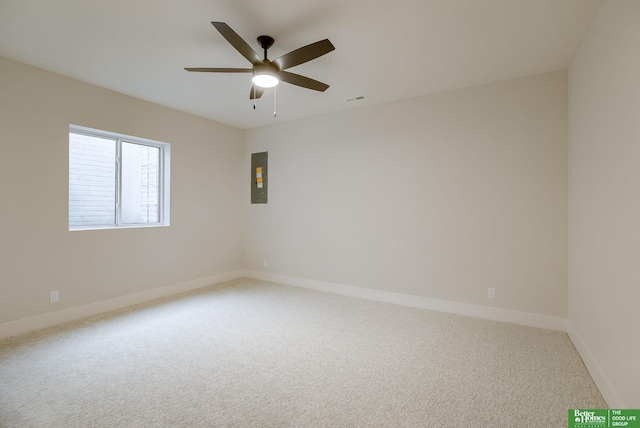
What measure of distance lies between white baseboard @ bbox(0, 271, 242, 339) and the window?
925mm

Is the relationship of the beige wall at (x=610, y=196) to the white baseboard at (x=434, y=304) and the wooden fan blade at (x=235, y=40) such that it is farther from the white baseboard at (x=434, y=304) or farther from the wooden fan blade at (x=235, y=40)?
the wooden fan blade at (x=235, y=40)

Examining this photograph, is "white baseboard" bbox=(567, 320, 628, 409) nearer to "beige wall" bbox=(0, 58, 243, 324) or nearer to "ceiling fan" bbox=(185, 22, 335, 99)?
"ceiling fan" bbox=(185, 22, 335, 99)

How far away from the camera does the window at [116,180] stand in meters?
3.47

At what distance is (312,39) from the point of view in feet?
8.17

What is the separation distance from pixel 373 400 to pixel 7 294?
352 centimetres

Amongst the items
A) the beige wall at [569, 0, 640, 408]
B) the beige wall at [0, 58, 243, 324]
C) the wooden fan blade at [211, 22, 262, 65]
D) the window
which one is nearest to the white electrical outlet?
the beige wall at [0, 58, 243, 324]

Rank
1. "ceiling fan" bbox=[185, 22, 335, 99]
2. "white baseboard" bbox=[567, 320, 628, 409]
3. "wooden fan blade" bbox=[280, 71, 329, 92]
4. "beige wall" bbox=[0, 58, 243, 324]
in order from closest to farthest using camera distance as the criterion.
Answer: "white baseboard" bbox=[567, 320, 628, 409], "ceiling fan" bbox=[185, 22, 335, 99], "wooden fan blade" bbox=[280, 71, 329, 92], "beige wall" bbox=[0, 58, 243, 324]

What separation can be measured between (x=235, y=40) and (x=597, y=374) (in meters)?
3.39

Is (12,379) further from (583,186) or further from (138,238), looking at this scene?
(583,186)

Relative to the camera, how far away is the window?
11.4 ft

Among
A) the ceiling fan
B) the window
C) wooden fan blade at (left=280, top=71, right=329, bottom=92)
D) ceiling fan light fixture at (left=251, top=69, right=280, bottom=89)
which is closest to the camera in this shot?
the ceiling fan

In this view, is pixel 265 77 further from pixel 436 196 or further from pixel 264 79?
pixel 436 196

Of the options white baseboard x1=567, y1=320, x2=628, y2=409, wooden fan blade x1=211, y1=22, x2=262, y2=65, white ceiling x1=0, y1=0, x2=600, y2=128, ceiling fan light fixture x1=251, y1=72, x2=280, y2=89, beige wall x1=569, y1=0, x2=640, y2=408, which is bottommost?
white baseboard x1=567, y1=320, x2=628, y2=409

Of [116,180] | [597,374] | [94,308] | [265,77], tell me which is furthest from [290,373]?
[116,180]
